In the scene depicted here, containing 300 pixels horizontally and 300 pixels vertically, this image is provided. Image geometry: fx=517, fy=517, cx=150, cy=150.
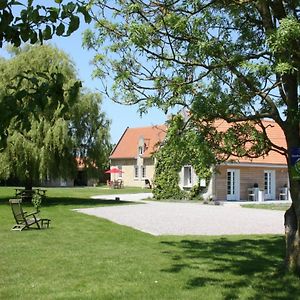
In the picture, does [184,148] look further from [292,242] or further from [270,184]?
[270,184]

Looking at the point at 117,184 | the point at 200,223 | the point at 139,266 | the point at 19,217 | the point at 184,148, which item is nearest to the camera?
the point at 184,148

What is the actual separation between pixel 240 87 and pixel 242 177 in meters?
26.5

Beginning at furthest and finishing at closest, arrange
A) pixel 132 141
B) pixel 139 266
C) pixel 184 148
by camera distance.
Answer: pixel 132 141 < pixel 139 266 < pixel 184 148

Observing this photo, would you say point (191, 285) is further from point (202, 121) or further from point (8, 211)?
point (8, 211)

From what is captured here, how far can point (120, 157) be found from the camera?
2398 inches

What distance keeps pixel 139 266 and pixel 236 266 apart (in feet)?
5.99

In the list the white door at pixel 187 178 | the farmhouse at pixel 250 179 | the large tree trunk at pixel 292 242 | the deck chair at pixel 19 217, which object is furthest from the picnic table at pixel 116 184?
the large tree trunk at pixel 292 242

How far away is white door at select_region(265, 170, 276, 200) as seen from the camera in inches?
1425

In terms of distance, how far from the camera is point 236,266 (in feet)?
31.6

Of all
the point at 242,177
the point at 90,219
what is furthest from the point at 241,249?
the point at 242,177

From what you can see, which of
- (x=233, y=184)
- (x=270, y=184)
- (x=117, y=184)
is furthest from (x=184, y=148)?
(x=117, y=184)

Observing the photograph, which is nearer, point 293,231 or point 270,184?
point 293,231

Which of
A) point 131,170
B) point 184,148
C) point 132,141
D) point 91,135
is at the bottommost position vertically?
point 184,148

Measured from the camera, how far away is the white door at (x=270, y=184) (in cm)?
3618
